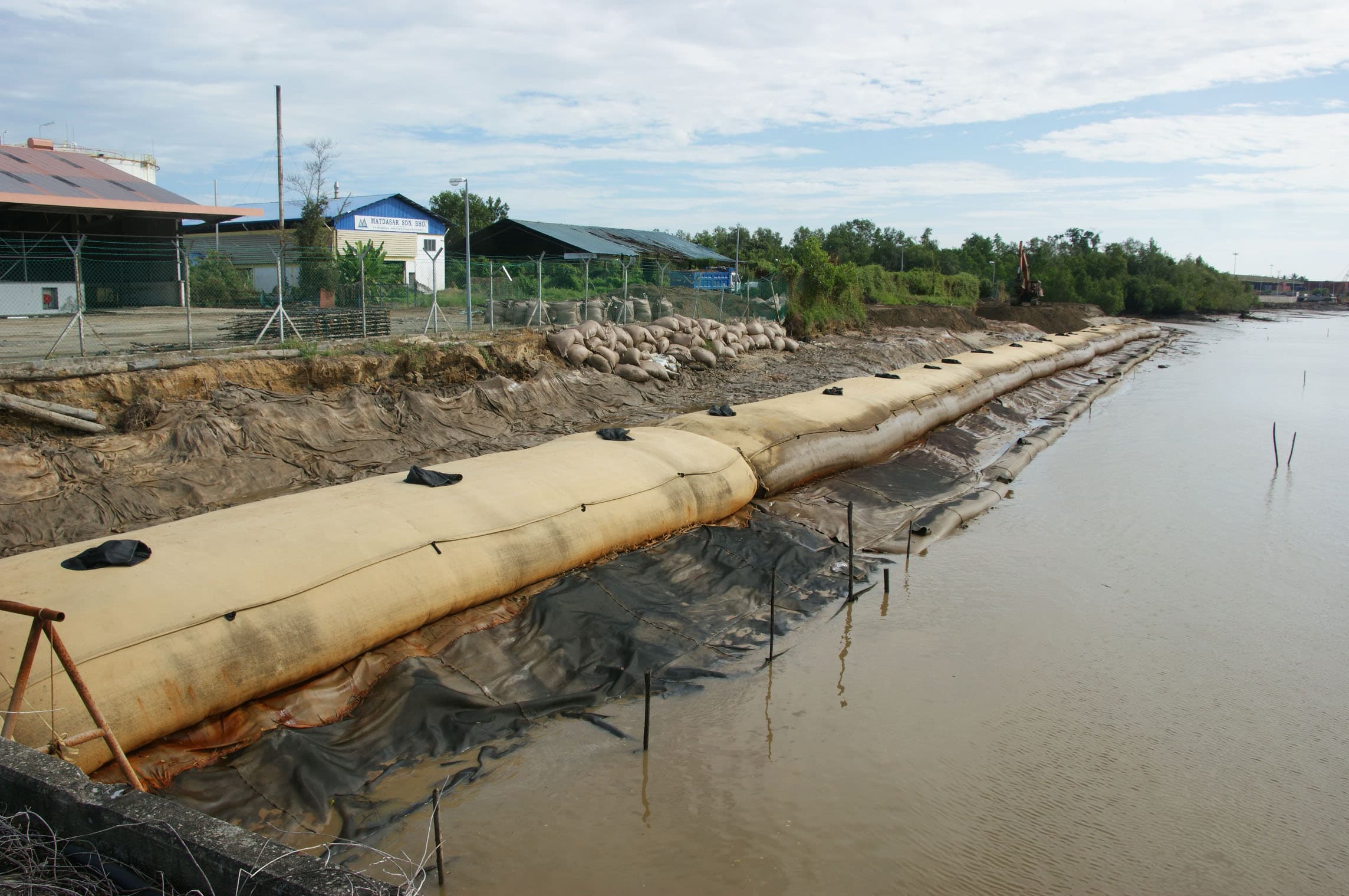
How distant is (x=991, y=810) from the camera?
15.1 ft

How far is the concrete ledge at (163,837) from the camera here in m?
2.53

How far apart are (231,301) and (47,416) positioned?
1052 cm

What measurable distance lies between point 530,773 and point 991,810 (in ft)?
7.74

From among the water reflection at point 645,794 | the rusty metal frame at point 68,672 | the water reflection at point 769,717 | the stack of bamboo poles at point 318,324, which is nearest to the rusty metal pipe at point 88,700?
the rusty metal frame at point 68,672

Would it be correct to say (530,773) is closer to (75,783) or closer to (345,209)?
(75,783)

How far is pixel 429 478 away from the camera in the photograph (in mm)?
6426

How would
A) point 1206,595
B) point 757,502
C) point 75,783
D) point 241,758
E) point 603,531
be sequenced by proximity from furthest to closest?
point 757,502 < point 1206,595 < point 603,531 < point 241,758 < point 75,783

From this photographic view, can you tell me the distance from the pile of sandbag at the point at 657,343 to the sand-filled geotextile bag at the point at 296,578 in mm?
7893

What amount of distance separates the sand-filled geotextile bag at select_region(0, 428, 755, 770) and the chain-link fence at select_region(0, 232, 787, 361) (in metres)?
5.76

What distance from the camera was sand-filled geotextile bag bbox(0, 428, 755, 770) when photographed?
404cm

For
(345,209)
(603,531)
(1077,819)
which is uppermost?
(345,209)

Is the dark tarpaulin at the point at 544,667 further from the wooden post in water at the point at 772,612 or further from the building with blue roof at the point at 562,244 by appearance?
the building with blue roof at the point at 562,244

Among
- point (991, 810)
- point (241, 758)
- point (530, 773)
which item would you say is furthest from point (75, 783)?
point (991, 810)

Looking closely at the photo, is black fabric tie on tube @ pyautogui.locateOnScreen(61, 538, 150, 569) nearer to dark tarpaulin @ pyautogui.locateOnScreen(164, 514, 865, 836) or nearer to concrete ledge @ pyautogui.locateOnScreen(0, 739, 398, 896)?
dark tarpaulin @ pyautogui.locateOnScreen(164, 514, 865, 836)
